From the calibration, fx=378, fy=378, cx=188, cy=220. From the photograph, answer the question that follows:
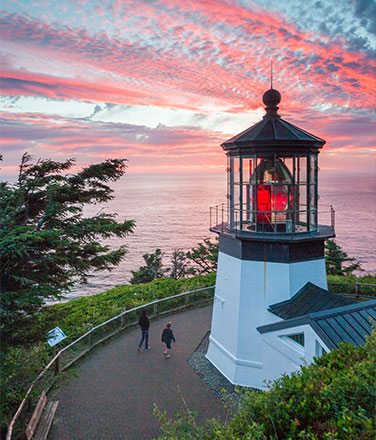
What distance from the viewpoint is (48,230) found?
6.79 m

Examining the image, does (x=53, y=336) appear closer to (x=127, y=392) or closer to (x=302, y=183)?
(x=127, y=392)

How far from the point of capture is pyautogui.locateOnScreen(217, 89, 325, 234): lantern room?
8867 mm

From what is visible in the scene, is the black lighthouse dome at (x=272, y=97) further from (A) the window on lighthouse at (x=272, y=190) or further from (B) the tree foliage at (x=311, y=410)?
(B) the tree foliage at (x=311, y=410)

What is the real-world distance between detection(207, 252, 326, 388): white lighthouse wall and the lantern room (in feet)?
2.99

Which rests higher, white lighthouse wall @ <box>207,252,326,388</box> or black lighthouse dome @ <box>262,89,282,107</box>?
black lighthouse dome @ <box>262,89,282,107</box>

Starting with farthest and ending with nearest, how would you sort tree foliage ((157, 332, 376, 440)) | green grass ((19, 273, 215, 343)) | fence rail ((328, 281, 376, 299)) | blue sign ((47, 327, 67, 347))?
fence rail ((328, 281, 376, 299)) → green grass ((19, 273, 215, 343)) → blue sign ((47, 327, 67, 347)) → tree foliage ((157, 332, 376, 440))

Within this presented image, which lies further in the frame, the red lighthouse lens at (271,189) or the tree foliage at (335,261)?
the tree foliage at (335,261)

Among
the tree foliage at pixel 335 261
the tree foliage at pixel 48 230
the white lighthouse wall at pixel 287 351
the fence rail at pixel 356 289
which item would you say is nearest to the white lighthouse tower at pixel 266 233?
the white lighthouse wall at pixel 287 351

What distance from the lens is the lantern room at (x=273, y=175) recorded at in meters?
8.87

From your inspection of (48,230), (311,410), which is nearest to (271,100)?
(48,230)

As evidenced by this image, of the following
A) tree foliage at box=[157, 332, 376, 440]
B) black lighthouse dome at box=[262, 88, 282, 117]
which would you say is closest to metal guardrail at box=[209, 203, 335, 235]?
black lighthouse dome at box=[262, 88, 282, 117]

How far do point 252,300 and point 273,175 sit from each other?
3085 mm

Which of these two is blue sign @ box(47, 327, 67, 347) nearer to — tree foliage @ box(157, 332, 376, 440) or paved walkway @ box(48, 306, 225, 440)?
paved walkway @ box(48, 306, 225, 440)

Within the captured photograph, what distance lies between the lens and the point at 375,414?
125 inches
